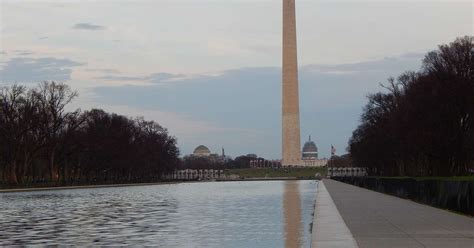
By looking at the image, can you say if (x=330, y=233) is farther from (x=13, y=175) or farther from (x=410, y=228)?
(x=13, y=175)

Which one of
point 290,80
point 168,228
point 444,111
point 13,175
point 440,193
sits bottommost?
point 168,228

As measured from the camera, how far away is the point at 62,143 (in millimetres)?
77938

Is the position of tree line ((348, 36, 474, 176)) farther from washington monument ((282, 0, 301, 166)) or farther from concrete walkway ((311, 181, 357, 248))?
washington monument ((282, 0, 301, 166))

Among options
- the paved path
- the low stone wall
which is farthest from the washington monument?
the paved path

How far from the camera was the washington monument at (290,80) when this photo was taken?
105875mm

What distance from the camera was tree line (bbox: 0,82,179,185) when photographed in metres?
71.3

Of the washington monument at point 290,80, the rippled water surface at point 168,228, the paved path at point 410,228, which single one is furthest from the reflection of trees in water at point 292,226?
the washington monument at point 290,80

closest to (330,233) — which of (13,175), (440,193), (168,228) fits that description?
(168,228)

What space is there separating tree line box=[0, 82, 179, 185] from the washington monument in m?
21.6

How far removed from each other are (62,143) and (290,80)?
4190 cm

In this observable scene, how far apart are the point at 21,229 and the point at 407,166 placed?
70.6m

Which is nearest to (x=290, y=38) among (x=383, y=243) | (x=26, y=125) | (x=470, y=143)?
(x=26, y=125)

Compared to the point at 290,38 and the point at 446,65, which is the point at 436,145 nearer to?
the point at 446,65

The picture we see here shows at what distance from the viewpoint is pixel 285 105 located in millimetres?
110312
